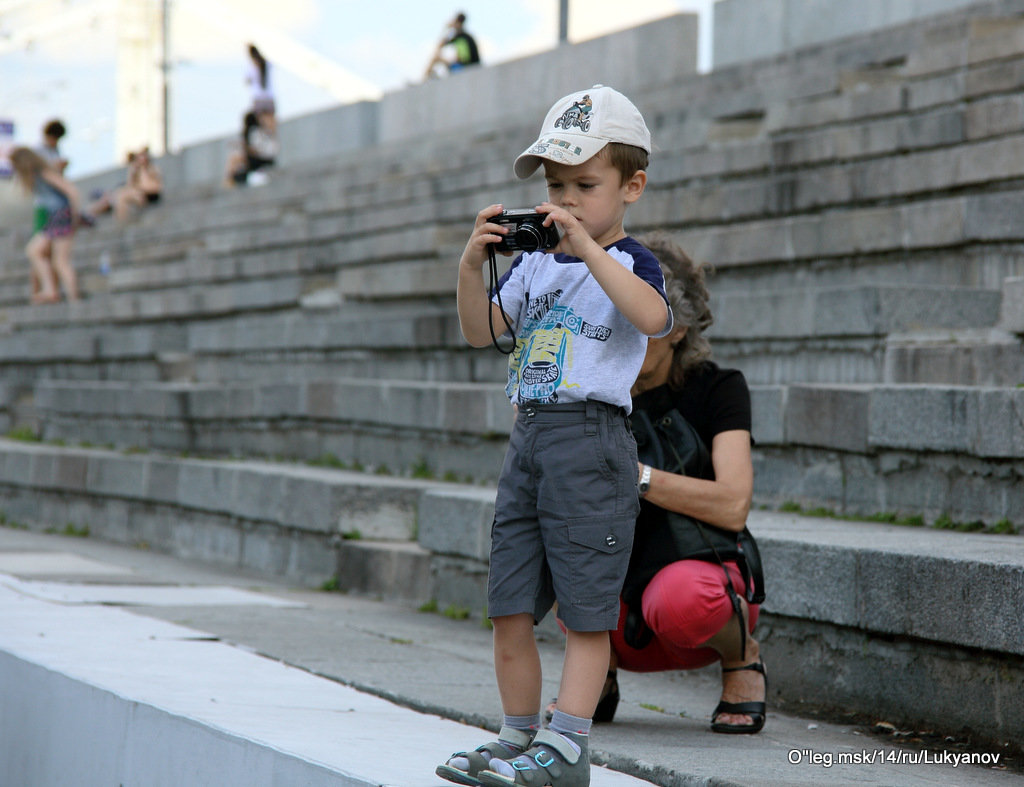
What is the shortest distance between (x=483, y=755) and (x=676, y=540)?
0.90 meters

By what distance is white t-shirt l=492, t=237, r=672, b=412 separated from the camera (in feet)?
8.41

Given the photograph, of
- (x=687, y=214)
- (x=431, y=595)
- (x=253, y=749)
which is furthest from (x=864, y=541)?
(x=687, y=214)

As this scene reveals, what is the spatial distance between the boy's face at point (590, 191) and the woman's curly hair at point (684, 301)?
2.20 feet

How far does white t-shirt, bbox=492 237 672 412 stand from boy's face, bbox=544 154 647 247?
0.21 feet

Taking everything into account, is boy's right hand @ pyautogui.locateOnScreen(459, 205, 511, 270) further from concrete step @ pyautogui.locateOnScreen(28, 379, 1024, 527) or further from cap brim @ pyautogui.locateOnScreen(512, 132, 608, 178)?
concrete step @ pyautogui.locateOnScreen(28, 379, 1024, 527)

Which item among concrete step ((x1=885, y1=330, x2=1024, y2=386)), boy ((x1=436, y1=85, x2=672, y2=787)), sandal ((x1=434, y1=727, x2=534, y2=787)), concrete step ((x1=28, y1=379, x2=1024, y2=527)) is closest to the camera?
sandal ((x1=434, y1=727, x2=534, y2=787))

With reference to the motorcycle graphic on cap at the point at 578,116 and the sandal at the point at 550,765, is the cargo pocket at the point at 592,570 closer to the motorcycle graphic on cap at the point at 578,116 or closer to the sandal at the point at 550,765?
the sandal at the point at 550,765

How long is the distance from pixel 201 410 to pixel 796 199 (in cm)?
390

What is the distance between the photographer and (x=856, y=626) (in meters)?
3.35

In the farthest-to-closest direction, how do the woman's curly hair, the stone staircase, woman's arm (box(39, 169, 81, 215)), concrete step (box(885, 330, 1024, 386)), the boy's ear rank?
1. woman's arm (box(39, 169, 81, 215))
2. concrete step (box(885, 330, 1024, 386))
3. the stone staircase
4. the woman's curly hair
5. the boy's ear

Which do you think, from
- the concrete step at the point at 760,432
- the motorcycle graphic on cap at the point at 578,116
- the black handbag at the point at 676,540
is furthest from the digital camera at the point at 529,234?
the concrete step at the point at 760,432

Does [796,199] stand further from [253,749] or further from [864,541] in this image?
[253,749]

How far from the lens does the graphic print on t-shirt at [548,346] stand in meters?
2.57

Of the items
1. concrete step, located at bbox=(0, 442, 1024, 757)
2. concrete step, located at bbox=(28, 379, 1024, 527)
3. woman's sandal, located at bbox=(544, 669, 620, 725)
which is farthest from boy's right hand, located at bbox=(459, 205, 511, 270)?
concrete step, located at bbox=(28, 379, 1024, 527)
